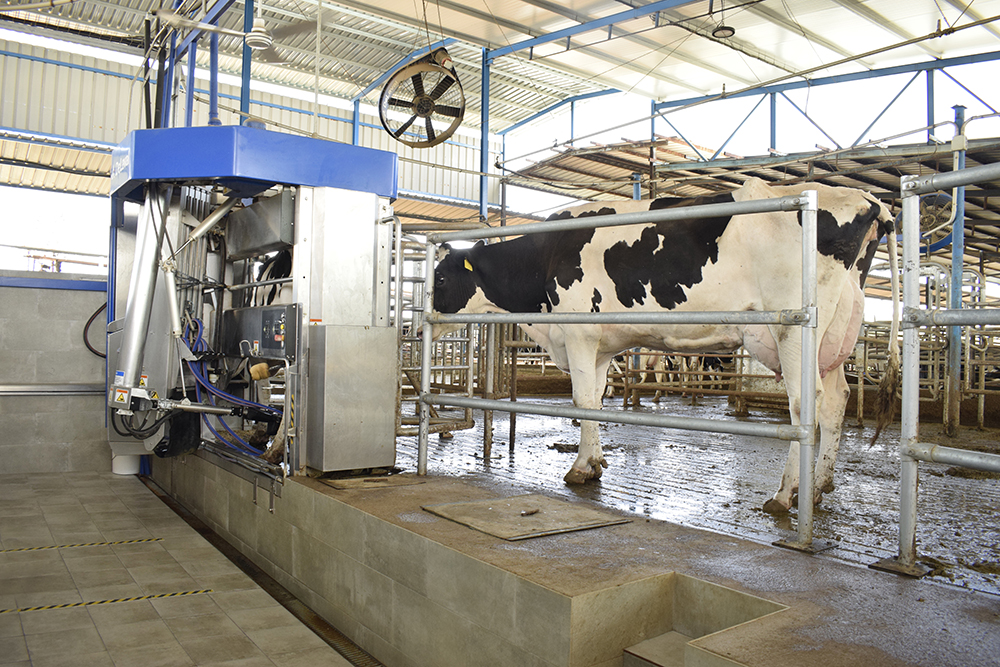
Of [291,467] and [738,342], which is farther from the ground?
[738,342]

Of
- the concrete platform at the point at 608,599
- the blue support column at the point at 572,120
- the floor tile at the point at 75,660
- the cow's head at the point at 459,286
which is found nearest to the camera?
the concrete platform at the point at 608,599

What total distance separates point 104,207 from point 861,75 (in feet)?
61.5

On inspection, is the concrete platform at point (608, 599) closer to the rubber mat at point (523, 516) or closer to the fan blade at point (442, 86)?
the rubber mat at point (523, 516)

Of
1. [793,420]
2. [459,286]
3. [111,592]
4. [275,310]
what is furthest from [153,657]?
[459,286]

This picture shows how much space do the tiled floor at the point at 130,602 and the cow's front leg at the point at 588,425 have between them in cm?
208

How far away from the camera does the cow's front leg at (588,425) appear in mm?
4895

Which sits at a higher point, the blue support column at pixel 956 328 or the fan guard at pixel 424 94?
the fan guard at pixel 424 94

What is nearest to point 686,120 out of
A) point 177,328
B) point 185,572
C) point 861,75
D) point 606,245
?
point 861,75

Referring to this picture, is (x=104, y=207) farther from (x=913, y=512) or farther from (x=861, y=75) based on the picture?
(x=913, y=512)

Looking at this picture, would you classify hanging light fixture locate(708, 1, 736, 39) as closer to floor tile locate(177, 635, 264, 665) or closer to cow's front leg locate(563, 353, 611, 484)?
cow's front leg locate(563, 353, 611, 484)

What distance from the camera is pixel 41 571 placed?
4.22m

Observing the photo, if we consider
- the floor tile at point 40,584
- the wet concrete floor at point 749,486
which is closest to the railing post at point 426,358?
the wet concrete floor at point 749,486

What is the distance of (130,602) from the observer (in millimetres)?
3787

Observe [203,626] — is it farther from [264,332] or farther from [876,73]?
[876,73]
